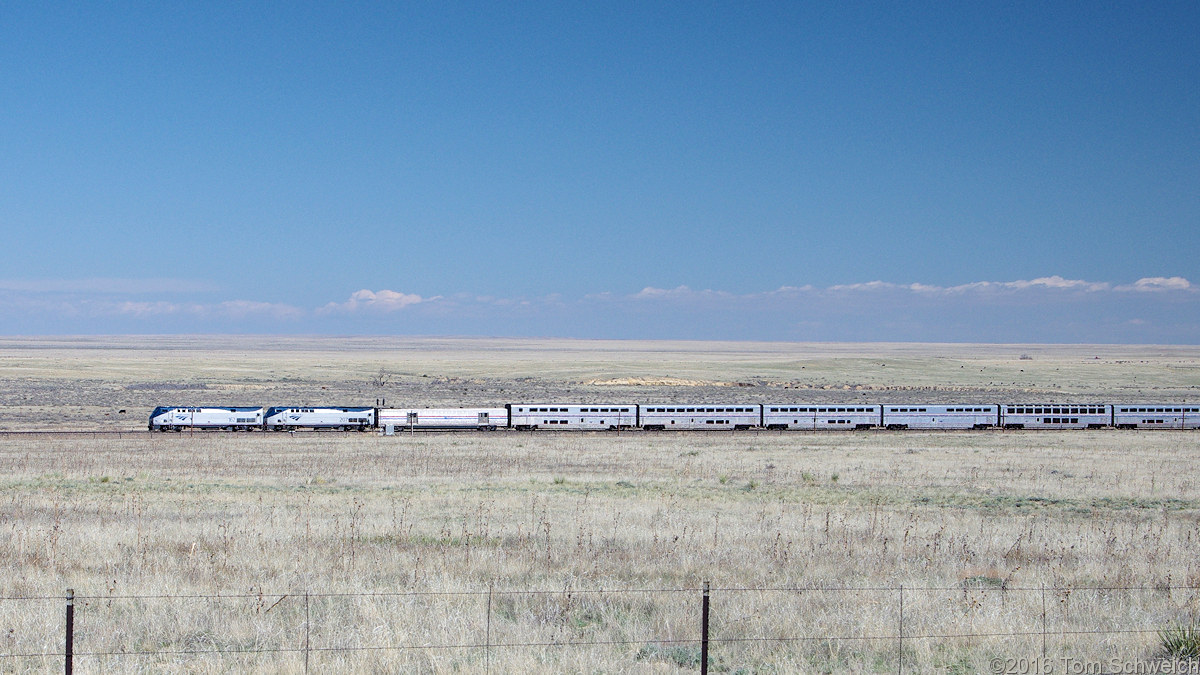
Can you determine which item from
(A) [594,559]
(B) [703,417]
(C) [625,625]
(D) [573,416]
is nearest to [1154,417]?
(B) [703,417]

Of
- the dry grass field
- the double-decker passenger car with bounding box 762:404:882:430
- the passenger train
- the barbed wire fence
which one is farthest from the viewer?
the double-decker passenger car with bounding box 762:404:882:430

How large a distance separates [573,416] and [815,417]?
17.9 m

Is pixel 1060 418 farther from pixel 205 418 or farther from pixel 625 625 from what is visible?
pixel 625 625

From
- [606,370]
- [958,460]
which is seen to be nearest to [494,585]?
[958,460]

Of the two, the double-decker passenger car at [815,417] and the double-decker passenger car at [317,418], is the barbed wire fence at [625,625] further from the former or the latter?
the double-decker passenger car at [815,417]

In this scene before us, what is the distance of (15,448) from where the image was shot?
49.2 metres

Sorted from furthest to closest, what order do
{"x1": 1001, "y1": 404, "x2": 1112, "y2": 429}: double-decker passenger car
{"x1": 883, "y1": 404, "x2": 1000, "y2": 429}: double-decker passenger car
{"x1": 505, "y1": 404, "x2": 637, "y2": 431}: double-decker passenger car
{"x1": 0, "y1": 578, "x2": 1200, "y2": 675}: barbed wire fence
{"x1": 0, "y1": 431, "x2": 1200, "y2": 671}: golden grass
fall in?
{"x1": 1001, "y1": 404, "x2": 1112, "y2": 429}: double-decker passenger car < {"x1": 883, "y1": 404, "x2": 1000, "y2": 429}: double-decker passenger car < {"x1": 505, "y1": 404, "x2": 637, "y2": 431}: double-decker passenger car < {"x1": 0, "y1": 431, "x2": 1200, "y2": 671}: golden grass < {"x1": 0, "y1": 578, "x2": 1200, "y2": 675}: barbed wire fence

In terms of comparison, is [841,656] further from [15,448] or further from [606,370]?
[606,370]

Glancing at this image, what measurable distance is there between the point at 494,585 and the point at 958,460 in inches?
1414

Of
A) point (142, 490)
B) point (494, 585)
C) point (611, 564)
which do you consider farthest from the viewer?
point (142, 490)

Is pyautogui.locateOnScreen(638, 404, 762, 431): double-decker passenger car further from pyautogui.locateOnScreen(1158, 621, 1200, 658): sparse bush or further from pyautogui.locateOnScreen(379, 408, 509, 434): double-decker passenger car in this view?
pyautogui.locateOnScreen(1158, 621, 1200, 658): sparse bush

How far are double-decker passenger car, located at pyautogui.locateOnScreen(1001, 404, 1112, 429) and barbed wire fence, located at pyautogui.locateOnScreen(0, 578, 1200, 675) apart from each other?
6084cm

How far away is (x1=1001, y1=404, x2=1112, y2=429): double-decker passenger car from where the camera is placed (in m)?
73.1

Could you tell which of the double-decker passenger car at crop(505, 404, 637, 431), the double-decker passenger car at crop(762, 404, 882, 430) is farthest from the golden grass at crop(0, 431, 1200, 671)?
the double-decker passenger car at crop(762, 404, 882, 430)
